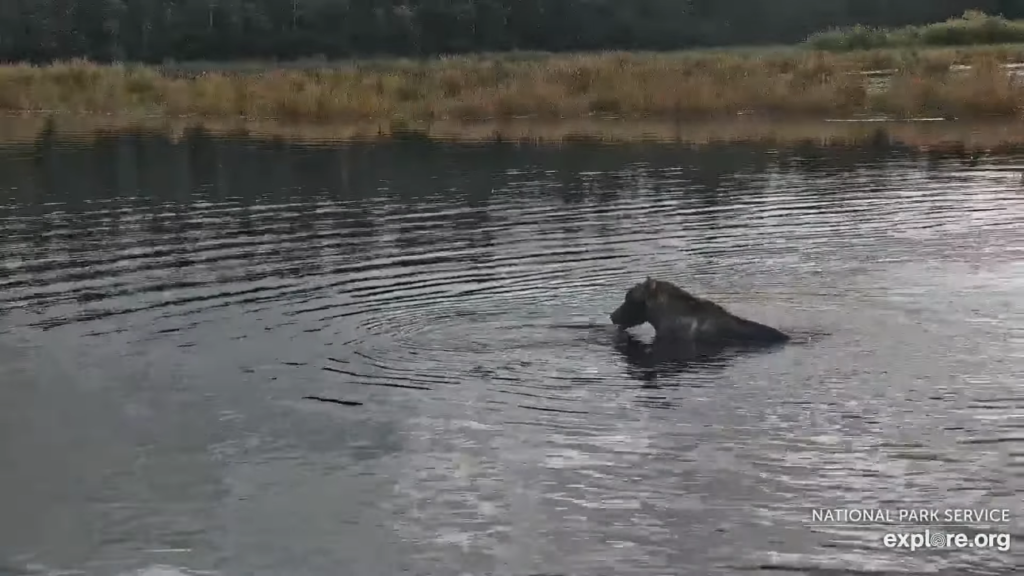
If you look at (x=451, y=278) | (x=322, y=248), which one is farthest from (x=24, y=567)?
(x=322, y=248)

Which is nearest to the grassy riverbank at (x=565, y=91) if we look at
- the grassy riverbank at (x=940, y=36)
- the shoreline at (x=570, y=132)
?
the shoreline at (x=570, y=132)

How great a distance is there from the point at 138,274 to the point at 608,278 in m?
5.99

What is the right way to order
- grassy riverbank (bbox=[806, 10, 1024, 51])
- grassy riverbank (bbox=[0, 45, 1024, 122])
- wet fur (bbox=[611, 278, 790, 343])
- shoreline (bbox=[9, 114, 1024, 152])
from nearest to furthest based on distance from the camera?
wet fur (bbox=[611, 278, 790, 343]), shoreline (bbox=[9, 114, 1024, 152]), grassy riverbank (bbox=[0, 45, 1024, 122]), grassy riverbank (bbox=[806, 10, 1024, 51])

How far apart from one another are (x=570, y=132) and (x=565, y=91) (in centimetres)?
872

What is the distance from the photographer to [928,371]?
13445 millimetres

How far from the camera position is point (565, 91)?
170ft

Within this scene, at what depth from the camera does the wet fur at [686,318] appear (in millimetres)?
14617

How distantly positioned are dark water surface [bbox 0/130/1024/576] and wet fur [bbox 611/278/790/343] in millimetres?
445

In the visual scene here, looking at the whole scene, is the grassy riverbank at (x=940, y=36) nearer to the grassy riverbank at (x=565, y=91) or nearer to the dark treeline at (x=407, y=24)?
the dark treeline at (x=407, y=24)

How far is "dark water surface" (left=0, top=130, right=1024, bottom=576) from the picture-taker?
31.8 ft

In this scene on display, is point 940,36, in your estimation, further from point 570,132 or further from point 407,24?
point 570,132

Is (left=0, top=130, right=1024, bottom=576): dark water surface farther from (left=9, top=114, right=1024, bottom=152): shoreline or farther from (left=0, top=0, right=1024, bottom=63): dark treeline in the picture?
(left=0, top=0, right=1024, bottom=63): dark treeline

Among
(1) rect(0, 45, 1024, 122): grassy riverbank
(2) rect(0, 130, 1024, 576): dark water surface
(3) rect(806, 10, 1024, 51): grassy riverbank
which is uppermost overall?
Answer: (3) rect(806, 10, 1024, 51): grassy riverbank

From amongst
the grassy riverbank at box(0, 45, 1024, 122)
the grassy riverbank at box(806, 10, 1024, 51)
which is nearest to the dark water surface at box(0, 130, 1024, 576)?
the grassy riverbank at box(0, 45, 1024, 122)
